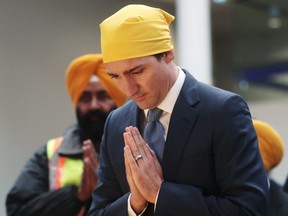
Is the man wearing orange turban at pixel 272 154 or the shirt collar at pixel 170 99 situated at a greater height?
the shirt collar at pixel 170 99

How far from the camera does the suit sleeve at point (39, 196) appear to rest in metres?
2.21

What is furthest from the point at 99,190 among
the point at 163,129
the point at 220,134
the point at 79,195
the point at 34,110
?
the point at 34,110

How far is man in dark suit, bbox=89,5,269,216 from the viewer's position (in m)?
1.20

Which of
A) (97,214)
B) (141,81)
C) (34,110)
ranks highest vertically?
(141,81)

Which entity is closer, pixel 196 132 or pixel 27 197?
pixel 196 132

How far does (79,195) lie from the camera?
2201mm

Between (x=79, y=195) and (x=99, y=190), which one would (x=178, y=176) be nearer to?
(x=99, y=190)

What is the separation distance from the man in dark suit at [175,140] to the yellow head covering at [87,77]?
115cm

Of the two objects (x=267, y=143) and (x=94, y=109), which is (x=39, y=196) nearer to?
(x=94, y=109)

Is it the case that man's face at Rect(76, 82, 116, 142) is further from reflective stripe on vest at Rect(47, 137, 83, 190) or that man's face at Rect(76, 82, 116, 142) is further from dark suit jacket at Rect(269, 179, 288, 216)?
dark suit jacket at Rect(269, 179, 288, 216)

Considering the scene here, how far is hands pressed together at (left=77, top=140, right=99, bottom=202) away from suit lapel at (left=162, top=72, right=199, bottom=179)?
970mm

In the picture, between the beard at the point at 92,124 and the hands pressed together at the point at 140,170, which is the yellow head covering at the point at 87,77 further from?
the hands pressed together at the point at 140,170

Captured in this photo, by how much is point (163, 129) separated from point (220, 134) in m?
0.15

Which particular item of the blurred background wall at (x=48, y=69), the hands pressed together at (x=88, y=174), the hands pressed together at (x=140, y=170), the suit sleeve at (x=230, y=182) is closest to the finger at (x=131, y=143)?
the hands pressed together at (x=140, y=170)
